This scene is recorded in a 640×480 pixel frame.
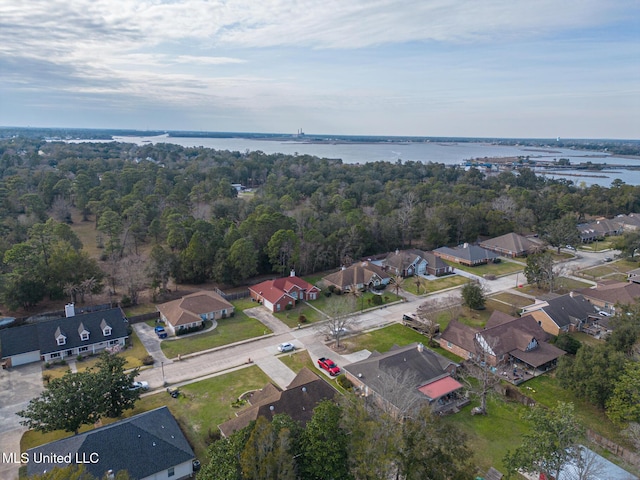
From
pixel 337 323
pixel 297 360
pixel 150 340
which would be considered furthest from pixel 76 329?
pixel 337 323

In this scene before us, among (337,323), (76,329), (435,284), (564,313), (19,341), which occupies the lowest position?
(435,284)

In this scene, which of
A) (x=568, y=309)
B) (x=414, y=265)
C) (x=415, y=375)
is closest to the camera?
(x=415, y=375)

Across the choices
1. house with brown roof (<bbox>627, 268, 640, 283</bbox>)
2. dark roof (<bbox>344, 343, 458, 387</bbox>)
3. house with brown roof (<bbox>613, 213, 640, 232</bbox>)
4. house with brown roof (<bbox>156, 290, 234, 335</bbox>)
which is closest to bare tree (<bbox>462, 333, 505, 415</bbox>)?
dark roof (<bbox>344, 343, 458, 387</bbox>)

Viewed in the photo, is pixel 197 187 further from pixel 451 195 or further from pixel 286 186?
pixel 451 195

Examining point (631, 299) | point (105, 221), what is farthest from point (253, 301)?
point (631, 299)

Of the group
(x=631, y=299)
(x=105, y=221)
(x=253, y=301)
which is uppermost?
(x=105, y=221)

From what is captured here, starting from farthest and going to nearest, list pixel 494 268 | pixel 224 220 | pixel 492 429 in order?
1. pixel 224 220
2. pixel 494 268
3. pixel 492 429

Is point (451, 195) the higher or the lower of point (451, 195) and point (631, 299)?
the higher

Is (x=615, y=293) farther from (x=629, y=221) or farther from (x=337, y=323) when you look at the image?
(x=629, y=221)
